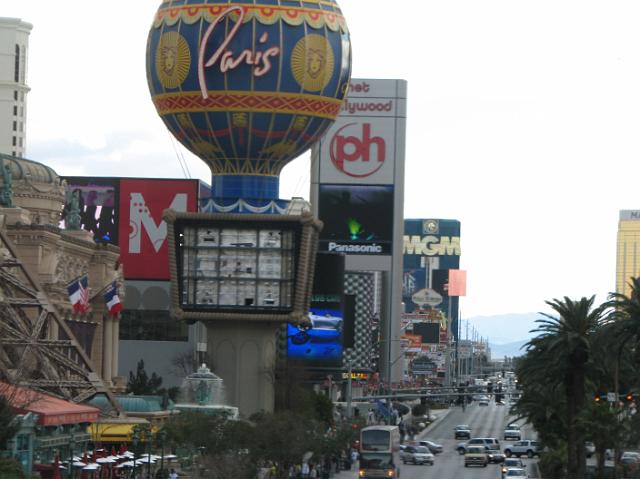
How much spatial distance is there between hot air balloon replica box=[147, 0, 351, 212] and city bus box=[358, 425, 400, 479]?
2918 cm

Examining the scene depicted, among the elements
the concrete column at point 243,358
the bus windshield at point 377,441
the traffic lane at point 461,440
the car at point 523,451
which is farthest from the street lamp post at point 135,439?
the car at point 523,451

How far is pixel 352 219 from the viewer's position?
198250mm

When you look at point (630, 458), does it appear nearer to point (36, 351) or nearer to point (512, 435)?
point (36, 351)

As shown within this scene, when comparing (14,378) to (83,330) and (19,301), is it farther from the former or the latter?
(83,330)

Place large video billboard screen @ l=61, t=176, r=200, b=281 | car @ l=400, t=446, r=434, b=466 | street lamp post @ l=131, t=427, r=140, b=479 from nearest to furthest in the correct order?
street lamp post @ l=131, t=427, r=140, b=479 < car @ l=400, t=446, r=434, b=466 < large video billboard screen @ l=61, t=176, r=200, b=281

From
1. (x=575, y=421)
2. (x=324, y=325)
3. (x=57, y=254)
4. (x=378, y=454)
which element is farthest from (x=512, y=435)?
(x=575, y=421)

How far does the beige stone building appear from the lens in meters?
98.1

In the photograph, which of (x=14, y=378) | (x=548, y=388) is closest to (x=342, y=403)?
(x=548, y=388)

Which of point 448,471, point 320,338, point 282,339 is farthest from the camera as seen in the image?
point 320,338

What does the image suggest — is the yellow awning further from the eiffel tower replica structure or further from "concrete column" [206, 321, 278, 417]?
"concrete column" [206, 321, 278, 417]

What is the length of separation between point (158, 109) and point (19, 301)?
→ 131ft

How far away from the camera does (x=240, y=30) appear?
366 feet

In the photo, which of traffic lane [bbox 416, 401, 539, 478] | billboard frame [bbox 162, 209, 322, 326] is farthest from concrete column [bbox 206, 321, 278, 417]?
traffic lane [bbox 416, 401, 539, 478]

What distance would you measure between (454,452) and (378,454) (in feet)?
125
